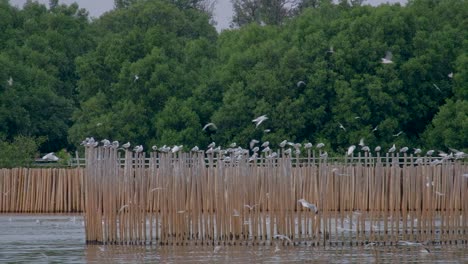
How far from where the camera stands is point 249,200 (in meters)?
30.1

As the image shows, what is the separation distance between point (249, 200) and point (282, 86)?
31.9 meters

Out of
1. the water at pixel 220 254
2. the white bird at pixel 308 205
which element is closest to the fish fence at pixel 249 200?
the white bird at pixel 308 205

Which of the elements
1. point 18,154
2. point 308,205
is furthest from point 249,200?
point 18,154

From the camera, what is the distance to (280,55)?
2505 inches

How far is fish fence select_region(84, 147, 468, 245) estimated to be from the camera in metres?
30.2

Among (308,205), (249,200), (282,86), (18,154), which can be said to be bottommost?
(308,205)

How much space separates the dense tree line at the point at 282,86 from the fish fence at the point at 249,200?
2691 cm

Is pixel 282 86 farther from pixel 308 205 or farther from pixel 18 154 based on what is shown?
pixel 308 205

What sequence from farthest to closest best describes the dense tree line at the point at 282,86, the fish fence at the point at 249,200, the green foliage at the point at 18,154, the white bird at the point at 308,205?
1. the dense tree line at the point at 282,86
2. the green foliage at the point at 18,154
3. the fish fence at the point at 249,200
4. the white bird at the point at 308,205

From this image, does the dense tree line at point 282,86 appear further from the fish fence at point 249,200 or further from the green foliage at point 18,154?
the fish fence at point 249,200

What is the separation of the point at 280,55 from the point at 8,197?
2201cm

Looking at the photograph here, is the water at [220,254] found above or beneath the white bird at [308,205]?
beneath

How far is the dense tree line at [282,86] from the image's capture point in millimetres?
60562

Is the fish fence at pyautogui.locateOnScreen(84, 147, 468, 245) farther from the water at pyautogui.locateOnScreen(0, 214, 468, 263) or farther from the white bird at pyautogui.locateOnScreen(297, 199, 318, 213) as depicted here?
the water at pyautogui.locateOnScreen(0, 214, 468, 263)
